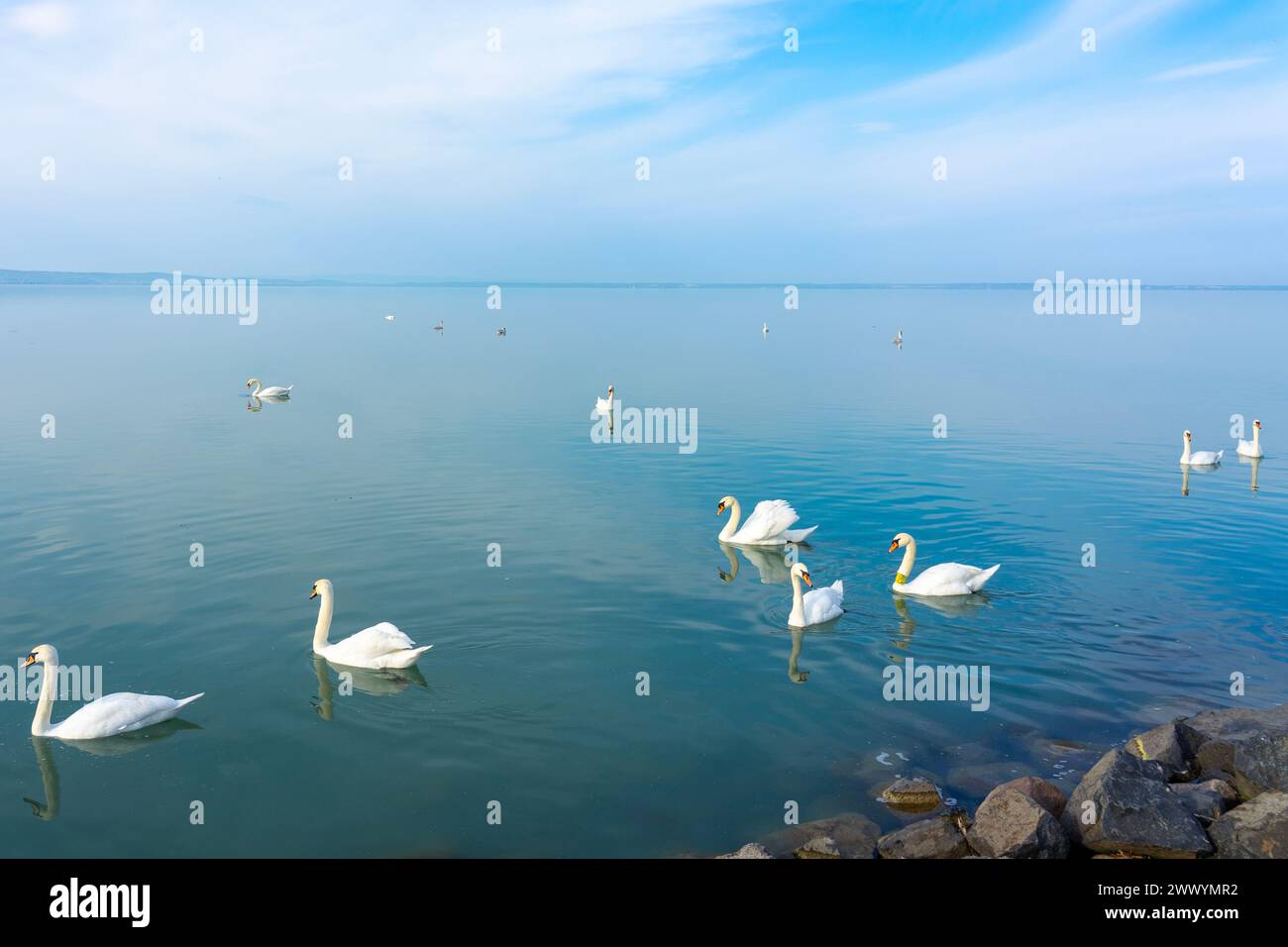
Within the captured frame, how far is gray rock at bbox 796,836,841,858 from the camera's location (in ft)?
35.0

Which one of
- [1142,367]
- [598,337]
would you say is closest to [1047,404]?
[1142,367]

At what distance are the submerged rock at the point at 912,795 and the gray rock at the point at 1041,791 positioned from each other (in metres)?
0.80

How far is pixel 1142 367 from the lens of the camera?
6288 centimetres

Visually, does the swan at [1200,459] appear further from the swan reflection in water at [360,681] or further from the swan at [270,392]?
the swan at [270,392]

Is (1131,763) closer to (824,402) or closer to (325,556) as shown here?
(325,556)

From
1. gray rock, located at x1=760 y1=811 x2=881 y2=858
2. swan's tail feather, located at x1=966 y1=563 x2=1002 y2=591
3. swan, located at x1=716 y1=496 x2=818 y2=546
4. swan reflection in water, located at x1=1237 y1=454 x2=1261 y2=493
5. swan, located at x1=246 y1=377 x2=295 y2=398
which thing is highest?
swan, located at x1=246 y1=377 x2=295 y2=398

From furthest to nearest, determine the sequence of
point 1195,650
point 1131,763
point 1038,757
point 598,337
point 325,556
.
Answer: point 598,337 → point 325,556 → point 1195,650 → point 1038,757 → point 1131,763

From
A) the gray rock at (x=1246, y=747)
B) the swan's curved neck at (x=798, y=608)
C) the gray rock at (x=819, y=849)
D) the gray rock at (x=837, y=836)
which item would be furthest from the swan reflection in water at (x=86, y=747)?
the gray rock at (x=1246, y=747)

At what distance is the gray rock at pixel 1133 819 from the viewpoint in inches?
408

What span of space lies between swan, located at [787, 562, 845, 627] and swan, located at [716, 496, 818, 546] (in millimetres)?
3907

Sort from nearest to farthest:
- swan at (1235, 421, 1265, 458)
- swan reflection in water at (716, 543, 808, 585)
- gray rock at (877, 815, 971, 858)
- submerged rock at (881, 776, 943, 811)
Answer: gray rock at (877, 815, 971, 858) → submerged rock at (881, 776, 943, 811) → swan reflection in water at (716, 543, 808, 585) → swan at (1235, 421, 1265, 458)

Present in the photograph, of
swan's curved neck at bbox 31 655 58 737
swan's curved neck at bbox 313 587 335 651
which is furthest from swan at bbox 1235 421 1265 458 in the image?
swan's curved neck at bbox 31 655 58 737

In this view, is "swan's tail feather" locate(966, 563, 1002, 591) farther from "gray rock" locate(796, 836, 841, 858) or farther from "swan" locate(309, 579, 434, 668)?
"swan" locate(309, 579, 434, 668)
